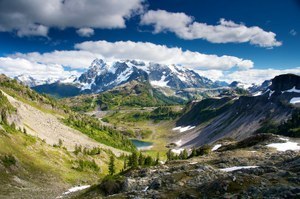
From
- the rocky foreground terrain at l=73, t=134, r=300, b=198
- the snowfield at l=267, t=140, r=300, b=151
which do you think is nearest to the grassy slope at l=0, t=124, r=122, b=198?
the rocky foreground terrain at l=73, t=134, r=300, b=198

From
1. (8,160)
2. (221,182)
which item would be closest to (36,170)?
(8,160)

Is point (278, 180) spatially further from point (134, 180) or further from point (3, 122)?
point (3, 122)

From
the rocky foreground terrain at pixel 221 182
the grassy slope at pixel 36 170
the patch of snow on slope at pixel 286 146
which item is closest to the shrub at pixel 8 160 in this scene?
the grassy slope at pixel 36 170

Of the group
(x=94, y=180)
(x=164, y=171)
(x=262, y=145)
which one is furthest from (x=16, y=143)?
(x=262, y=145)

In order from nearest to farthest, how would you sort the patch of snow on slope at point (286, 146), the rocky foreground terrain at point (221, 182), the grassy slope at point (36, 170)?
the rocky foreground terrain at point (221, 182) < the patch of snow on slope at point (286, 146) < the grassy slope at point (36, 170)

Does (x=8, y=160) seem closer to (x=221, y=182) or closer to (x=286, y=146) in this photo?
(x=221, y=182)

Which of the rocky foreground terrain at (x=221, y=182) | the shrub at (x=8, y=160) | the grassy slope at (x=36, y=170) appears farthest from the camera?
the shrub at (x=8, y=160)

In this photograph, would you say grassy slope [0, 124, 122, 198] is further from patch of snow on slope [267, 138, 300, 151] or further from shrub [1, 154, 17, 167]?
patch of snow on slope [267, 138, 300, 151]

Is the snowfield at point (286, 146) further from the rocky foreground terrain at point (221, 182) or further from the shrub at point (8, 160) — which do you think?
the shrub at point (8, 160)

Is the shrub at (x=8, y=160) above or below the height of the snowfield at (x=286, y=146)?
below

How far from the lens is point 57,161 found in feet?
447

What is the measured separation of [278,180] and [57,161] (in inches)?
4074

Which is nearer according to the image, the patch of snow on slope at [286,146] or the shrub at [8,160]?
the patch of snow on slope at [286,146]

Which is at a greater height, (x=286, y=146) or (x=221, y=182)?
(x=221, y=182)
